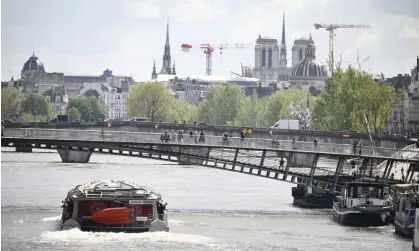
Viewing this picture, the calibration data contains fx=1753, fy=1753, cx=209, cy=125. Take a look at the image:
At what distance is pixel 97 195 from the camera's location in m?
61.7

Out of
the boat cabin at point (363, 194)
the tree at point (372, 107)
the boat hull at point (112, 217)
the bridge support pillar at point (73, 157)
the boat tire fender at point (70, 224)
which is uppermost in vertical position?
the tree at point (372, 107)

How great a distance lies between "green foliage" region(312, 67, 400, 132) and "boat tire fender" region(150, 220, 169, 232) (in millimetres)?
63578

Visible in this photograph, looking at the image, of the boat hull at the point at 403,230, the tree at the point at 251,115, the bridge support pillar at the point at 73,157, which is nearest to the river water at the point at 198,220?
the boat hull at the point at 403,230

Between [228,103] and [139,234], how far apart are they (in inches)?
5493

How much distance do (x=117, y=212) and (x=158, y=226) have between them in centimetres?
151

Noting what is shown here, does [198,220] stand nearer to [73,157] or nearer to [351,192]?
[351,192]

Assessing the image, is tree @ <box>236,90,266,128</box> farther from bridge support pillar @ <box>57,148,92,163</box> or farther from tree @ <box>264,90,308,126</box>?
bridge support pillar @ <box>57,148,92,163</box>

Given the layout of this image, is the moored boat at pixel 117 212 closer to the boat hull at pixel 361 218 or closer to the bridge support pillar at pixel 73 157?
the boat hull at pixel 361 218

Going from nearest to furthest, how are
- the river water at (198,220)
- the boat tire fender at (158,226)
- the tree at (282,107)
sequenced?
the river water at (198,220) → the boat tire fender at (158,226) → the tree at (282,107)

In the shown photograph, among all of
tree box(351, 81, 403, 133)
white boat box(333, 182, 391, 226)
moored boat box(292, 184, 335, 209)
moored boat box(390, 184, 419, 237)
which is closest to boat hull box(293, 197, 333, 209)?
moored boat box(292, 184, 335, 209)

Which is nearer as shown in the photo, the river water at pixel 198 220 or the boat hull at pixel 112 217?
the river water at pixel 198 220

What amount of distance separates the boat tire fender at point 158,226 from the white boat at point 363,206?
8.50 metres

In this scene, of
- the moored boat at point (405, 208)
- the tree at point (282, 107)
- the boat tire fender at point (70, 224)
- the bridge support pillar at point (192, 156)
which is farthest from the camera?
the tree at point (282, 107)

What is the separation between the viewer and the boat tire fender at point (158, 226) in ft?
199
